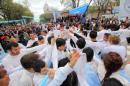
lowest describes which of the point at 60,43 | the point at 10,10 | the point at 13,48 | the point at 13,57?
the point at 10,10

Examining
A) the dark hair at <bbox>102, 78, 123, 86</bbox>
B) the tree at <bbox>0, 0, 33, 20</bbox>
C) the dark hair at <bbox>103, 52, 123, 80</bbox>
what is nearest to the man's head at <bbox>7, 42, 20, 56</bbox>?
the dark hair at <bbox>103, 52, 123, 80</bbox>

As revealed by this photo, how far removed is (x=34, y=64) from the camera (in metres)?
3.68

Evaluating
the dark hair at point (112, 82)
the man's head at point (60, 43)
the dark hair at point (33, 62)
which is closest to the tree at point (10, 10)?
the man's head at point (60, 43)

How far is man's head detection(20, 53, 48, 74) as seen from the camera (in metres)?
3.62

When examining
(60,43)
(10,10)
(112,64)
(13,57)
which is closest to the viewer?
(112,64)

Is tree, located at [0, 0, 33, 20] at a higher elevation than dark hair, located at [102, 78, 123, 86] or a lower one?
lower

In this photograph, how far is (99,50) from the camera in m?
6.36

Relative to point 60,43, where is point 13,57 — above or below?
below

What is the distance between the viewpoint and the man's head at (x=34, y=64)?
3.62 meters

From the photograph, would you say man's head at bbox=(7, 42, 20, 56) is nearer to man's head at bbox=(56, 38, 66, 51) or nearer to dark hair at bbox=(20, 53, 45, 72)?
man's head at bbox=(56, 38, 66, 51)

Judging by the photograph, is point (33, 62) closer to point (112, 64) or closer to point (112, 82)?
point (112, 64)

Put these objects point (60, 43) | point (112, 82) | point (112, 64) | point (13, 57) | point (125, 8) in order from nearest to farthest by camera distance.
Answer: point (112, 82)
point (112, 64)
point (60, 43)
point (13, 57)
point (125, 8)

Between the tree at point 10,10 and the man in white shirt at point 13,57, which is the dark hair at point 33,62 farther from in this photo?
the tree at point 10,10

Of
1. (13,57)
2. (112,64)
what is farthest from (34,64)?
(13,57)
